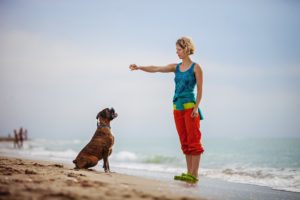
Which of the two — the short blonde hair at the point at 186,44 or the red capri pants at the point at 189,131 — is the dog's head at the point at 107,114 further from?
the short blonde hair at the point at 186,44

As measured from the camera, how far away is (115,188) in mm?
3881

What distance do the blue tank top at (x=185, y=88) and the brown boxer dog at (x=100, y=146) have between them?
87.0 inches

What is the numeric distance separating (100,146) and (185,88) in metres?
2.50

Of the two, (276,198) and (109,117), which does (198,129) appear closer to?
(276,198)

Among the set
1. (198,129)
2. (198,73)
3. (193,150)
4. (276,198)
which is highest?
(198,73)

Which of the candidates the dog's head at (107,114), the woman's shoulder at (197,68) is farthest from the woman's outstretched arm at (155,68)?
the dog's head at (107,114)

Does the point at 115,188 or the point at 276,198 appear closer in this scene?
the point at 115,188

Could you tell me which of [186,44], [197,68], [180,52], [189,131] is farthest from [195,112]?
[186,44]

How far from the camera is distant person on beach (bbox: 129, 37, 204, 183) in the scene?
514 cm

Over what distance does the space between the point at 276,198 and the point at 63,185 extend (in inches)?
129

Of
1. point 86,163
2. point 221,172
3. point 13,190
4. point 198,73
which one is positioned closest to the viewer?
point 13,190

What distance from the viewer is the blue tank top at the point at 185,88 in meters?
5.17

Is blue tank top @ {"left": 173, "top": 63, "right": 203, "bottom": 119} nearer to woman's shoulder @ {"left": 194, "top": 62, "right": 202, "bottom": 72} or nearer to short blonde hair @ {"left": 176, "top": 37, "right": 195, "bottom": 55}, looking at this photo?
woman's shoulder @ {"left": 194, "top": 62, "right": 202, "bottom": 72}

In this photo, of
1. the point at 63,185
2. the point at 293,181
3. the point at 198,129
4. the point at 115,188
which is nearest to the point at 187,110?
the point at 198,129
